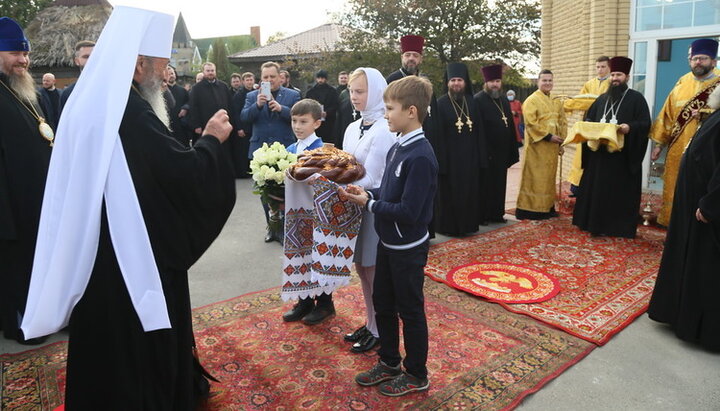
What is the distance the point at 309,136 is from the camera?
4.17 meters

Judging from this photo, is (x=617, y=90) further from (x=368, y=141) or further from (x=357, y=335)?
(x=357, y=335)

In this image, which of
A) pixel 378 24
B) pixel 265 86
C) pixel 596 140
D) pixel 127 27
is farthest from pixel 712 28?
pixel 378 24

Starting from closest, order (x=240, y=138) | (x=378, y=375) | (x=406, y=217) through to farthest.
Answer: (x=406, y=217) < (x=378, y=375) < (x=240, y=138)

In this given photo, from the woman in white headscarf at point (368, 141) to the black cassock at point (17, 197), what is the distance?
2500 millimetres

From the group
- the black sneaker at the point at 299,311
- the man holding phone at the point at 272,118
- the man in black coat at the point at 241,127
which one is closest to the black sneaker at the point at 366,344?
the black sneaker at the point at 299,311

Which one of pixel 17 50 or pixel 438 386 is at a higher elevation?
pixel 17 50

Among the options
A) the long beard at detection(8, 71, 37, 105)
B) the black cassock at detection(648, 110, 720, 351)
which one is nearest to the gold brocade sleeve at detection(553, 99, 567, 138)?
the black cassock at detection(648, 110, 720, 351)

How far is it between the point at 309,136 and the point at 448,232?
3.59 metres

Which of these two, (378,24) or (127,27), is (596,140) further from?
(378,24)

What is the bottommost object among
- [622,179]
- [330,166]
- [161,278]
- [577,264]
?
[577,264]

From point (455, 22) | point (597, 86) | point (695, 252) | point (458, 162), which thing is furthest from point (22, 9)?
point (695, 252)

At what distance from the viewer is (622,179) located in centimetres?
696

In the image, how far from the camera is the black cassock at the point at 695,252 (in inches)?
149

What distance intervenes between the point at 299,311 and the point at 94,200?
2450 millimetres
